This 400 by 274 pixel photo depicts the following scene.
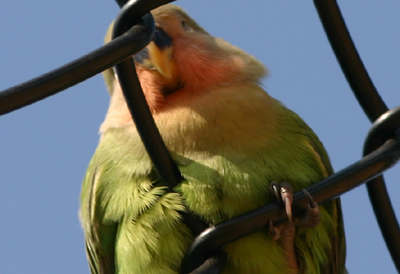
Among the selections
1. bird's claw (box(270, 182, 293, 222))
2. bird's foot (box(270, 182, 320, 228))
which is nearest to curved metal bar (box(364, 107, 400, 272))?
bird's foot (box(270, 182, 320, 228))

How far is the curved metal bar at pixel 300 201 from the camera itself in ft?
5.89

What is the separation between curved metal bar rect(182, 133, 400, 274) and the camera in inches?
70.7

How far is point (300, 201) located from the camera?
1.91 m

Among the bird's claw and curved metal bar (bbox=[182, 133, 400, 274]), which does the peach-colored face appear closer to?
the bird's claw

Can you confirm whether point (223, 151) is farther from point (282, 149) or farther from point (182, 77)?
point (182, 77)

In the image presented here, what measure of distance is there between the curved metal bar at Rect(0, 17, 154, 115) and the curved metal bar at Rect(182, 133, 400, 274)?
62cm

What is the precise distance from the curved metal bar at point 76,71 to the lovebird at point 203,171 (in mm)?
958

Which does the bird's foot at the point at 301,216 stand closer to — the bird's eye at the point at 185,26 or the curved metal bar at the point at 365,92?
the curved metal bar at the point at 365,92

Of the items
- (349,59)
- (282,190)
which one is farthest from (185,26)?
(349,59)

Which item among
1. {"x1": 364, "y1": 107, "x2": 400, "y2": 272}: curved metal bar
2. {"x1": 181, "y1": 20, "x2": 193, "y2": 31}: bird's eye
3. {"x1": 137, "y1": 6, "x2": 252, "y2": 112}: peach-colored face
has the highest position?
{"x1": 181, "y1": 20, "x2": 193, "y2": 31}: bird's eye

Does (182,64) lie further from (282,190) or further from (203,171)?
(282,190)

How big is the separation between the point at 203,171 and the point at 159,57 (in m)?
0.77

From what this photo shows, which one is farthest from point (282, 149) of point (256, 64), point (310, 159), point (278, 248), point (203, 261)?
point (203, 261)

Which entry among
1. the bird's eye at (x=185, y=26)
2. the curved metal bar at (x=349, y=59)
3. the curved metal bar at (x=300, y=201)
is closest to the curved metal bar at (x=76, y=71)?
the curved metal bar at (x=349, y=59)
